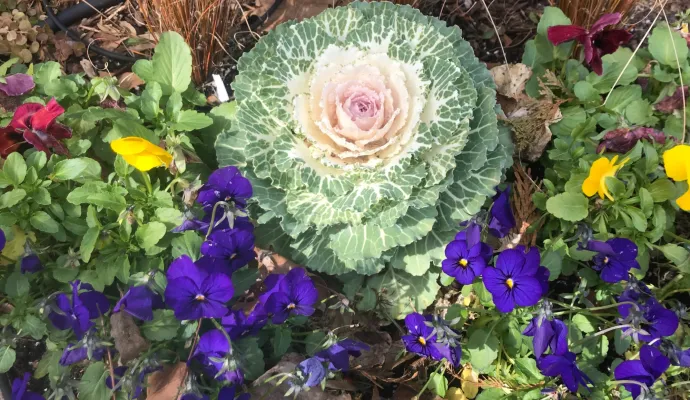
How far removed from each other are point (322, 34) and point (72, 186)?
36.2 inches

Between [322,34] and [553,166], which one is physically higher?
[322,34]

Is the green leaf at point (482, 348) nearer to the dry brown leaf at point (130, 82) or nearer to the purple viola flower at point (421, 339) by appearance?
the purple viola flower at point (421, 339)

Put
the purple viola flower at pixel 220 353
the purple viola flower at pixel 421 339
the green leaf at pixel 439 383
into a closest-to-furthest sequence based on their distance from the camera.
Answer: the purple viola flower at pixel 220 353 < the purple viola flower at pixel 421 339 < the green leaf at pixel 439 383

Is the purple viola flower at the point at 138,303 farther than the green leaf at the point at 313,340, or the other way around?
the green leaf at the point at 313,340

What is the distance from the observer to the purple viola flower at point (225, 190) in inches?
57.4

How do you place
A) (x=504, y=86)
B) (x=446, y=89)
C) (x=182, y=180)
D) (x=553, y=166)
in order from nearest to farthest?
1. (x=446, y=89)
2. (x=182, y=180)
3. (x=553, y=166)
4. (x=504, y=86)

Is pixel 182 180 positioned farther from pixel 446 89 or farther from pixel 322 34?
pixel 446 89

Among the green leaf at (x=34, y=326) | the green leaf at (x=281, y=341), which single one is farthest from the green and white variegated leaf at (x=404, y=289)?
the green leaf at (x=34, y=326)

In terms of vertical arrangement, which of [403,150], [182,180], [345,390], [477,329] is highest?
[403,150]

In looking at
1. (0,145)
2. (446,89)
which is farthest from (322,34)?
(0,145)

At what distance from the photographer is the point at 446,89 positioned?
5.11ft

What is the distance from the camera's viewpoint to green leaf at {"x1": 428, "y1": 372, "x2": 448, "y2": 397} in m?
1.73

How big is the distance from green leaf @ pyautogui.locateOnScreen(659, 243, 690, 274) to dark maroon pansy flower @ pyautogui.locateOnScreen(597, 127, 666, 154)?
0.34 m

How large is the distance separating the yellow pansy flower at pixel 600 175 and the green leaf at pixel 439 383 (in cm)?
69
